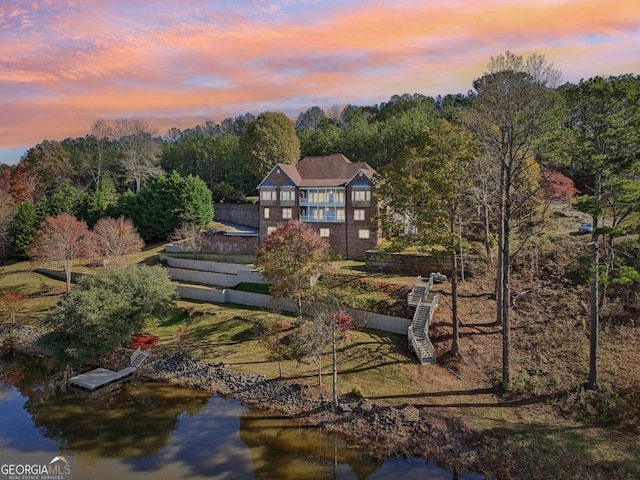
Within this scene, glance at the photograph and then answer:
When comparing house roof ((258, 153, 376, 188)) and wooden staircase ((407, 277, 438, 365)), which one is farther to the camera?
house roof ((258, 153, 376, 188))

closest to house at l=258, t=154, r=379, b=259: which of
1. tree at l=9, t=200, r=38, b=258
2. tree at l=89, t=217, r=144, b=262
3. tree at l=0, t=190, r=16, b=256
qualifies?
tree at l=89, t=217, r=144, b=262

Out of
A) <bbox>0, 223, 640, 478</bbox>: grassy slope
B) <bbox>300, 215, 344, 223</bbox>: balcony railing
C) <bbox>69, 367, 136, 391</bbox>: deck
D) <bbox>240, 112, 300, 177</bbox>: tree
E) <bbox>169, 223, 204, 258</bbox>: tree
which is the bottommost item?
<bbox>69, 367, 136, 391</bbox>: deck

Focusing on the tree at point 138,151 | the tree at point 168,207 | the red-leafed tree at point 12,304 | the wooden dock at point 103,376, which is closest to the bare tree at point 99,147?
the tree at point 138,151

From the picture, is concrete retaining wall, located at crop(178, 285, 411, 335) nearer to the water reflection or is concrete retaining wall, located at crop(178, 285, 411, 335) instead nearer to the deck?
the water reflection

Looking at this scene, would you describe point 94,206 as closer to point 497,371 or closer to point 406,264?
point 406,264

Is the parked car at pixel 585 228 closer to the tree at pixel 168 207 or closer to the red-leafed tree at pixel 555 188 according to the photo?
the red-leafed tree at pixel 555 188

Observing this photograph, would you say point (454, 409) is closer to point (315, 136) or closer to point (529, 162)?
point (529, 162)
